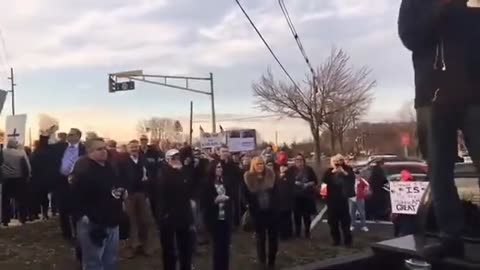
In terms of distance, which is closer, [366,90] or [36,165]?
[36,165]

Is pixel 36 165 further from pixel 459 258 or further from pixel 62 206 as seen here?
pixel 459 258

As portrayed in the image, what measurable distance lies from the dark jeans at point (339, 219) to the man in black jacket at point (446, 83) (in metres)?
10.3

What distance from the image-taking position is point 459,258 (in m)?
2.17

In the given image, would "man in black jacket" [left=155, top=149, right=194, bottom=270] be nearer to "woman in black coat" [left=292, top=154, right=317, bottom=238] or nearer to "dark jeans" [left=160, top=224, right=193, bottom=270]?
"dark jeans" [left=160, top=224, right=193, bottom=270]

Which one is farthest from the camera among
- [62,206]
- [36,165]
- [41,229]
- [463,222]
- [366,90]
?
[366,90]

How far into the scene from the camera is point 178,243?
8.52 metres

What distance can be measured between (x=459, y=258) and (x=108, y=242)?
5.47m

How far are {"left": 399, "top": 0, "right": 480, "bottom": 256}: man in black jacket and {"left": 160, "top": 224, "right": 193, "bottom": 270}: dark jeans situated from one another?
6238mm

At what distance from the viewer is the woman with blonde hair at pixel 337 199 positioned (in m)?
12.5

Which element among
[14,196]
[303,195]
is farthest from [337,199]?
[14,196]

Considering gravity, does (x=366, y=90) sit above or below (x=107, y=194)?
above

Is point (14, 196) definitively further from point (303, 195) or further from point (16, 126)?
point (303, 195)

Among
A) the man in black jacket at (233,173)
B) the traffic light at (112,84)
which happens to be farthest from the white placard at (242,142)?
the man in black jacket at (233,173)

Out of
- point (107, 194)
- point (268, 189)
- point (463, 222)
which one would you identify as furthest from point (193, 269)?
point (463, 222)
